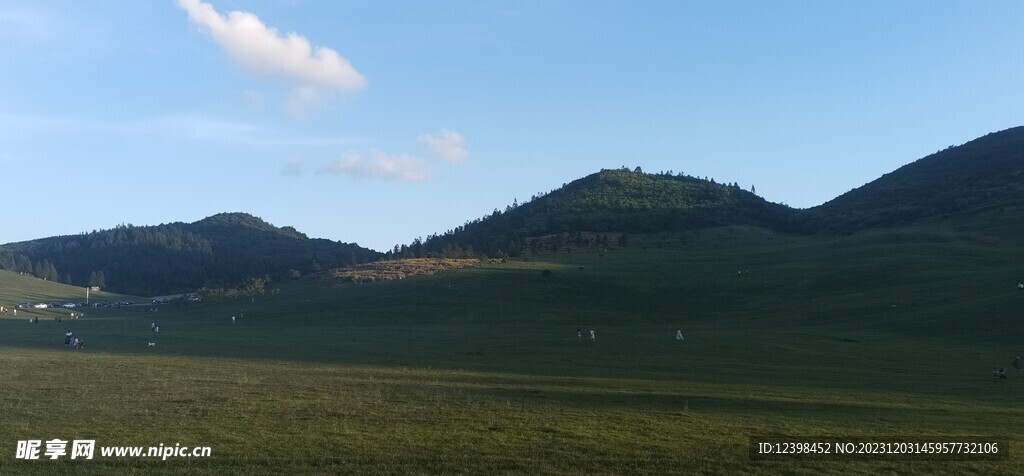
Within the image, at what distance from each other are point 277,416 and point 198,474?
6.57 m

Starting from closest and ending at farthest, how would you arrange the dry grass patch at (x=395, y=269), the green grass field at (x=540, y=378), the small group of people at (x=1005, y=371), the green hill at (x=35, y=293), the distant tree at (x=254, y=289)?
the green grass field at (x=540, y=378) < the small group of people at (x=1005, y=371) < the distant tree at (x=254, y=289) < the dry grass patch at (x=395, y=269) < the green hill at (x=35, y=293)

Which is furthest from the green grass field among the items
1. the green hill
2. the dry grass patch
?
the green hill

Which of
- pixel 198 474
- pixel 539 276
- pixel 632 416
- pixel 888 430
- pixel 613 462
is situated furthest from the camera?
pixel 539 276

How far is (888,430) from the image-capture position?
21.4 meters

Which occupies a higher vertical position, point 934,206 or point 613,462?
point 934,206

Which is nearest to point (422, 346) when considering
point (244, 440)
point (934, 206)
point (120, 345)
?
point (120, 345)

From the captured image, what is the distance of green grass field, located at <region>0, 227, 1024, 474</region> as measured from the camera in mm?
17422

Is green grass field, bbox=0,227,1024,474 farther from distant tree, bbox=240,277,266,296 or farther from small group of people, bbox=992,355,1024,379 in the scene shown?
distant tree, bbox=240,277,266,296

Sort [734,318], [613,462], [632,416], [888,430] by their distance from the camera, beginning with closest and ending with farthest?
[613,462] → [888,430] → [632,416] → [734,318]

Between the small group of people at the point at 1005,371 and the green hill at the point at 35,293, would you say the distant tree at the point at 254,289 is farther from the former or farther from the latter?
the small group of people at the point at 1005,371

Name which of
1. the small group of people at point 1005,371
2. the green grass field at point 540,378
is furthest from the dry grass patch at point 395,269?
the small group of people at point 1005,371

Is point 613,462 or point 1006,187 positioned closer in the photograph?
point 613,462

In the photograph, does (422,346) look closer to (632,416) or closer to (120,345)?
(120,345)

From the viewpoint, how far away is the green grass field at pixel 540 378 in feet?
57.2
